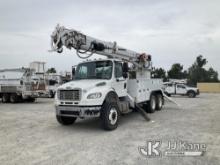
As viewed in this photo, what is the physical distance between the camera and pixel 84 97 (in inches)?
274

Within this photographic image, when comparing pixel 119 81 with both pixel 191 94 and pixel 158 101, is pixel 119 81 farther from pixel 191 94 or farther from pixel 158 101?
pixel 191 94

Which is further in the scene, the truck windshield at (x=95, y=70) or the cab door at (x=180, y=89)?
the cab door at (x=180, y=89)

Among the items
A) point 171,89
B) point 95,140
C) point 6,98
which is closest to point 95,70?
point 95,140

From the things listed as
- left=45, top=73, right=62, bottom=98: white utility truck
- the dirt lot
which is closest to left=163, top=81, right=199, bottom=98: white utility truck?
left=45, top=73, right=62, bottom=98: white utility truck

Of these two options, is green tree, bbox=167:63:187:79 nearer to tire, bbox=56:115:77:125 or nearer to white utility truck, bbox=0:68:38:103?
white utility truck, bbox=0:68:38:103

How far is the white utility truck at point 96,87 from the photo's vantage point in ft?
23.2

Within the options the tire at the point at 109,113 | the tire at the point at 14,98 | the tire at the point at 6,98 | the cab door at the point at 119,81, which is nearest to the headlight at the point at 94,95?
the tire at the point at 109,113

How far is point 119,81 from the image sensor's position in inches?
327

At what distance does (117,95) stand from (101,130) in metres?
1.40

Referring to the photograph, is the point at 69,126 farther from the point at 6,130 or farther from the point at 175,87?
the point at 175,87

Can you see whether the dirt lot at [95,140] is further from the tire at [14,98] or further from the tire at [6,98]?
the tire at [6,98]

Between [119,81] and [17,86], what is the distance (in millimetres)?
11418
